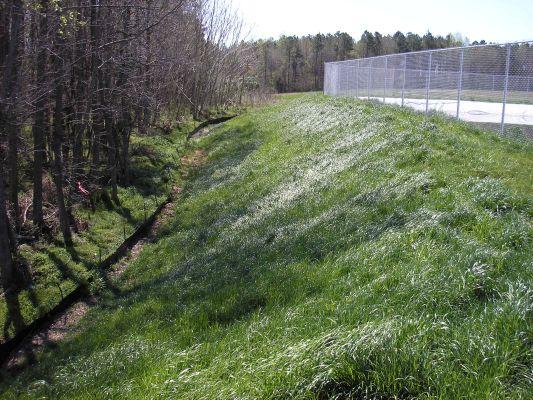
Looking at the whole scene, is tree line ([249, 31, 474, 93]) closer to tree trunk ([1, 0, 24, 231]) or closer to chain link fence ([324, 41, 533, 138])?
chain link fence ([324, 41, 533, 138])

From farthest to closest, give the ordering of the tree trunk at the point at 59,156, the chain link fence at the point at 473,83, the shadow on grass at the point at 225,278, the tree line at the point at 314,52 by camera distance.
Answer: the tree line at the point at 314,52 < the tree trunk at the point at 59,156 < the chain link fence at the point at 473,83 < the shadow on grass at the point at 225,278

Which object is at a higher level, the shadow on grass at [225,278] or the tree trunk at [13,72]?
the tree trunk at [13,72]

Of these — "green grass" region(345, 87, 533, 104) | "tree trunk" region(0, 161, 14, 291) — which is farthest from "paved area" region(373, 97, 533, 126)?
"tree trunk" region(0, 161, 14, 291)

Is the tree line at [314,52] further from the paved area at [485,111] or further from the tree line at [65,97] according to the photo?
the paved area at [485,111]

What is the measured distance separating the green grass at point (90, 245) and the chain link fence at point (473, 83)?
30.6 feet

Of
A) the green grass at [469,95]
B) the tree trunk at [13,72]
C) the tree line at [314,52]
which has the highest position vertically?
the tree line at [314,52]

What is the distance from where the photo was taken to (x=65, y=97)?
1391cm

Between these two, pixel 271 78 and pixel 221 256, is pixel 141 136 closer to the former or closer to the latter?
pixel 221 256

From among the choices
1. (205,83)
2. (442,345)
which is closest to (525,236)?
(442,345)

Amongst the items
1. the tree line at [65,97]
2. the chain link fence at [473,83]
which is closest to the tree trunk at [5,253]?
the tree line at [65,97]

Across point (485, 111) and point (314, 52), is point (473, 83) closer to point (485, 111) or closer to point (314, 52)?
point (485, 111)

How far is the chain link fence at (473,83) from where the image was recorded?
11141 millimetres

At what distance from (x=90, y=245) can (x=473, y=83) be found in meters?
10.8

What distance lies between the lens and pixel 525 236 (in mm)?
5246
